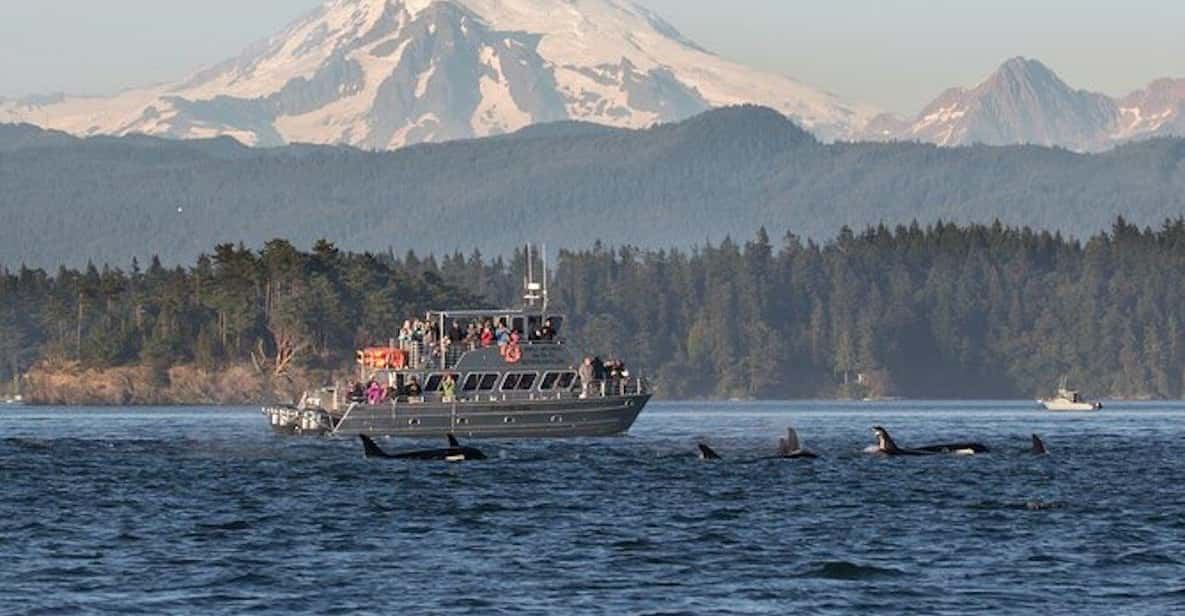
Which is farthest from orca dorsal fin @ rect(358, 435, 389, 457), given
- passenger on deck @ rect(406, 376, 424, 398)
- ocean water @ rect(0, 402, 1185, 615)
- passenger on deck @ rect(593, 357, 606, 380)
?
passenger on deck @ rect(593, 357, 606, 380)

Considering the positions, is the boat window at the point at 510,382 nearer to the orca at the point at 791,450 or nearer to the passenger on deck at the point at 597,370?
the passenger on deck at the point at 597,370

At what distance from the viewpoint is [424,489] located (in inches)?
4149

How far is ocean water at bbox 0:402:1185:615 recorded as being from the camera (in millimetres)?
67312

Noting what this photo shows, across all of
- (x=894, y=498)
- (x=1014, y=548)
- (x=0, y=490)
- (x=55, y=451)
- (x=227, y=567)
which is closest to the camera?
(x=227, y=567)

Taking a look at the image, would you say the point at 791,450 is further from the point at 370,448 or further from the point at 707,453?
the point at 370,448

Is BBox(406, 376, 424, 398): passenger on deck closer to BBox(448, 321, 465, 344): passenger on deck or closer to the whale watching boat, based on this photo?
the whale watching boat

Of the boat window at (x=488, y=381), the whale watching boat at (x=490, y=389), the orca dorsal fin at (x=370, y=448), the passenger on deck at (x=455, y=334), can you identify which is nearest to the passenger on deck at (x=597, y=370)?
the whale watching boat at (x=490, y=389)

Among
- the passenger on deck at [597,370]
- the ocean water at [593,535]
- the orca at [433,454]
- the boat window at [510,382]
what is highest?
the passenger on deck at [597,370]

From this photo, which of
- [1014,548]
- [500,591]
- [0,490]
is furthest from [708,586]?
[0,490]

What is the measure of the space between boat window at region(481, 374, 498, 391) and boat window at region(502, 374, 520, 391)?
1.63 feet

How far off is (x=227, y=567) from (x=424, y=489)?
3154cm

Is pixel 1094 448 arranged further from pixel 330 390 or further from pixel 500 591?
pixel 500 591

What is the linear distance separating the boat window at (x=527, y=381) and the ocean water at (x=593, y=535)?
49.8 feet

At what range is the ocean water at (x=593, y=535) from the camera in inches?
2650
